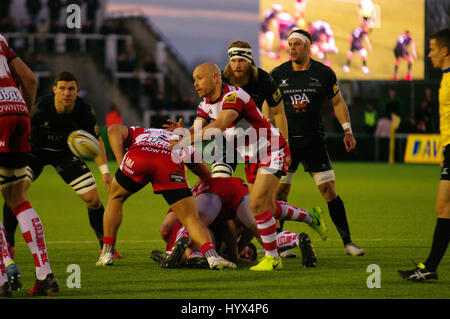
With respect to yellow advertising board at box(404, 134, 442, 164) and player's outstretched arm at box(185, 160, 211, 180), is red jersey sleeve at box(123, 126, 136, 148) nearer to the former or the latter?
player's outstretched arm at box(185, 160, 211, 180)

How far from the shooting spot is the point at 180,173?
27.8 ft

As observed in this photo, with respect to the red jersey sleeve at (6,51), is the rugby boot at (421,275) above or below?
below

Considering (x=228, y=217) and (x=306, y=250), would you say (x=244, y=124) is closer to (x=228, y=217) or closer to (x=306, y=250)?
(x=228, y=217)

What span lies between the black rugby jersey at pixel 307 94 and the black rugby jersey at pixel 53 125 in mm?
2381

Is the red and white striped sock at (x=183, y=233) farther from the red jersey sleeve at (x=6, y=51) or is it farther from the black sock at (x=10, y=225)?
the red jersey sleeve at (x=6, y=51)

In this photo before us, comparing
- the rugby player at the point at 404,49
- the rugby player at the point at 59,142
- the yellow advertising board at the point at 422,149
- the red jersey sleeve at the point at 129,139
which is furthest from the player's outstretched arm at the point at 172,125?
the rugby player at the point at 404,49

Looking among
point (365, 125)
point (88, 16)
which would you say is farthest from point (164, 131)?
point (88, 16)

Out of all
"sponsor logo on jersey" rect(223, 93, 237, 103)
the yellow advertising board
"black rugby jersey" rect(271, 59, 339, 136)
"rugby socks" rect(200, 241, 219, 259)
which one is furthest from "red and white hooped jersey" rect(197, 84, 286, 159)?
the yellow advertising board

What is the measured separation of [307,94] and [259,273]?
2.80 m

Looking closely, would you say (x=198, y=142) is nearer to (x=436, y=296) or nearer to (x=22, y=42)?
(x=436, y=296)

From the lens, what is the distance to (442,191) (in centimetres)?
727

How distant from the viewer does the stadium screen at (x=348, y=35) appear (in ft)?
103

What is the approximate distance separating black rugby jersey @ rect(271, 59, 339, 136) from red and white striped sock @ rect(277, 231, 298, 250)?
56.9 inches

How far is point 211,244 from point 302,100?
2628 millimetres
